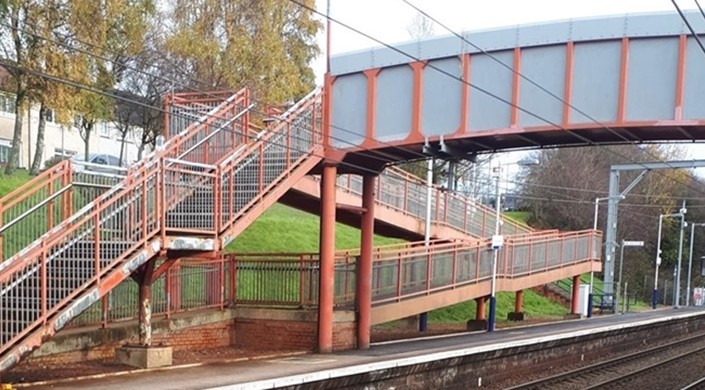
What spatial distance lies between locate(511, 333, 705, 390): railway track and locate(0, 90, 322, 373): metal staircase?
265 inches

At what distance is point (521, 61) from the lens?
15273 mm

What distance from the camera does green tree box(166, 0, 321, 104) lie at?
95.7 feet

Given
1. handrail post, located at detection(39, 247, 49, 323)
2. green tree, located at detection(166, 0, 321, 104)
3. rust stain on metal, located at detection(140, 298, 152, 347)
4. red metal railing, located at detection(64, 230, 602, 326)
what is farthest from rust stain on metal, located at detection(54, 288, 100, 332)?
green tree, located at detection(166, 0, 321, 104)

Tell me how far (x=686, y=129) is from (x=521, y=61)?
3517 millimetres

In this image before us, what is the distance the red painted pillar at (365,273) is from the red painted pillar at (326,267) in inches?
42.0

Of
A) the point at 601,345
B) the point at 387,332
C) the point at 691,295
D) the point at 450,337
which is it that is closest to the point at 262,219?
the point at 387,332

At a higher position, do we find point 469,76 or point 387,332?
point 469,76

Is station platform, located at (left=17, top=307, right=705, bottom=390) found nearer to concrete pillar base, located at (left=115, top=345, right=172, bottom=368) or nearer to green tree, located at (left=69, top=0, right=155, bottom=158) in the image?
concrete pillar base, located at (left=115, top=345, right=172, bottom=368)

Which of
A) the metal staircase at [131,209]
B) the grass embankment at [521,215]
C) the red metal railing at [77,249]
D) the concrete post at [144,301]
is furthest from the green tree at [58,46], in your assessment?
the grass embankment at [521,215]

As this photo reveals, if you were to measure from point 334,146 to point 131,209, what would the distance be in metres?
5.73

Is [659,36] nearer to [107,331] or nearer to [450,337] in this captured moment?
[450,337]

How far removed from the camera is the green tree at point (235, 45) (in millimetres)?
29172

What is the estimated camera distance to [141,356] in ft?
42.4

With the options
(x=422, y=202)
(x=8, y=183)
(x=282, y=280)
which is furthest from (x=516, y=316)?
(x=8, y=183)
